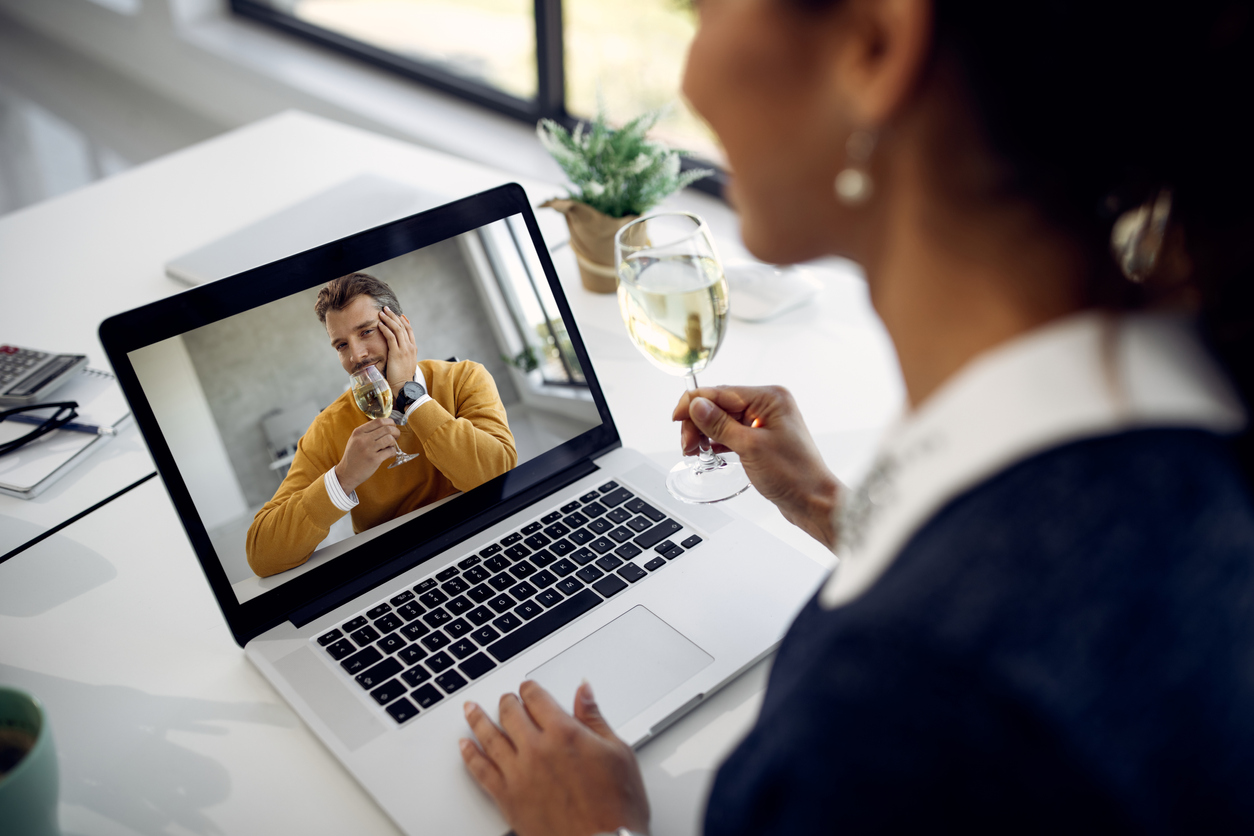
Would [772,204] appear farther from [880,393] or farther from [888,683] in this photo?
[880,393]

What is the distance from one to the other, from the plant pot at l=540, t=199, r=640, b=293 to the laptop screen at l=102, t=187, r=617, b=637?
0.29 m

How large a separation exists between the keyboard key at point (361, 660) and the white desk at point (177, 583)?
0.19 ft

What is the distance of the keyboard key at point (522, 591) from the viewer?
0.81 meters

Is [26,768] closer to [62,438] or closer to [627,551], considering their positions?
[627,551]

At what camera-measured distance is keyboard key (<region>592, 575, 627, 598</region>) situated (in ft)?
2.68

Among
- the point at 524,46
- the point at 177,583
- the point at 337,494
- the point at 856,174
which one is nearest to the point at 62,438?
the point at 177,583

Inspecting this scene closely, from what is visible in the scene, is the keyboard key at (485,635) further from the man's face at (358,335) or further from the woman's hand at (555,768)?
the man's face at (358,335)

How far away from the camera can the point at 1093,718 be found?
39cm

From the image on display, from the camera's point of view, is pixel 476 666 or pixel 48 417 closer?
pixel 476 666

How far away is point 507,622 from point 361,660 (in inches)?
4.8

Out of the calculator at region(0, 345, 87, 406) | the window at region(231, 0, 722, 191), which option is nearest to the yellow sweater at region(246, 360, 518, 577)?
the calculator at region(0, 345, 87, 406)

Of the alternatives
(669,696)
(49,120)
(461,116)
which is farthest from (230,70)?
(669,696)

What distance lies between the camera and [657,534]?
88cm

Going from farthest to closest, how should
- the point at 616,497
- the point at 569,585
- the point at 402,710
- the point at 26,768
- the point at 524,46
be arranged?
1. the point at 524,46
2. the point at 616,497
3. the point at 569,585
4. the point at 402,710
5. the point at 26,768
